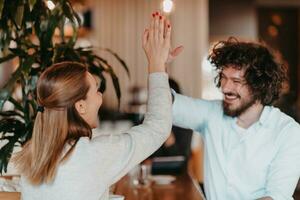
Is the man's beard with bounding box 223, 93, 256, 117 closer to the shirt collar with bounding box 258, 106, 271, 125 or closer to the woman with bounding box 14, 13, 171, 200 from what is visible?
the shirt collar with bounding box 258, 106, 271, 125

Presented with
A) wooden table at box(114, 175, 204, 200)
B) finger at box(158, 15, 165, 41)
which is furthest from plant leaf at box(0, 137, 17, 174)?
finger at box(158, 15, 165, 41)

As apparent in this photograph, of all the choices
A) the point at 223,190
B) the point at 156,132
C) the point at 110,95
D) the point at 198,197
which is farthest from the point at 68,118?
the point at 110,95

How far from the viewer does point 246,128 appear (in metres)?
2.30

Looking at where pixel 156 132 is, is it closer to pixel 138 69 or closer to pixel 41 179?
pixel 41 179

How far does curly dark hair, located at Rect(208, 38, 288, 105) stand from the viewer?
2287 mm

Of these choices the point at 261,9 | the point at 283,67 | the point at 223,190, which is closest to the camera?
the point at 223,190

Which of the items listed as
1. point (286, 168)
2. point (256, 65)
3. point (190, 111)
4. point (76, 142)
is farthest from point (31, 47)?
point (286, 168)

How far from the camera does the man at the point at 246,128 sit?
2.11 metres

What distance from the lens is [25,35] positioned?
252 cm

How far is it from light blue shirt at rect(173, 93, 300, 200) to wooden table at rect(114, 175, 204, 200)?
0.34 meters

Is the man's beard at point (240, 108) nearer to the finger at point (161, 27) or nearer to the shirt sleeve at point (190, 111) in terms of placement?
the shirt sleeve at point (190, 111)

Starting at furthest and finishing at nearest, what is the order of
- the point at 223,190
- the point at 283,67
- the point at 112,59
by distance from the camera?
the point at 112,59 → the point at 283,67 → the point at 223,190

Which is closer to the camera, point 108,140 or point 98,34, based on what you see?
point 108,140

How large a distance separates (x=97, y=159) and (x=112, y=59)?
21.6 feet
